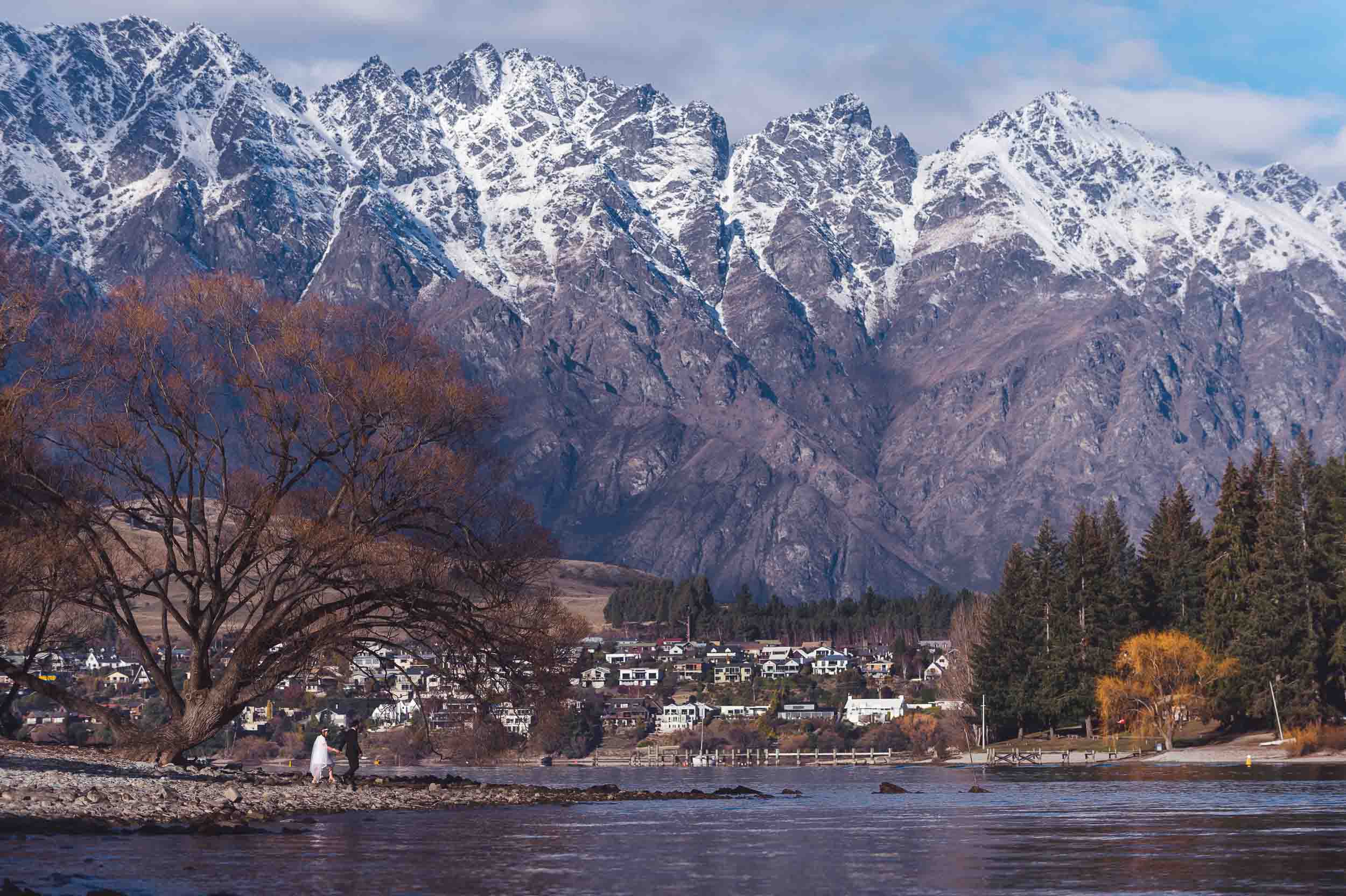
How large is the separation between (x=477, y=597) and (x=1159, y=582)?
341ft

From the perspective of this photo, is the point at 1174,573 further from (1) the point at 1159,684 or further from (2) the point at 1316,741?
(2) the point at 1316,741

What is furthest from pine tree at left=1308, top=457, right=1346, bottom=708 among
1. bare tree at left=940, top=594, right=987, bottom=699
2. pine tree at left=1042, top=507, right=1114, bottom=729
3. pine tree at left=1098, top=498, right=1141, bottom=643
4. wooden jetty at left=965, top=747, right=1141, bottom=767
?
bare tree at left=940, top=594, right=987, bottom=699

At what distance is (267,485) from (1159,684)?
9444 cm

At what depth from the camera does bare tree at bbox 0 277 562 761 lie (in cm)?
6169

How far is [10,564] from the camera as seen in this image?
66375 mm

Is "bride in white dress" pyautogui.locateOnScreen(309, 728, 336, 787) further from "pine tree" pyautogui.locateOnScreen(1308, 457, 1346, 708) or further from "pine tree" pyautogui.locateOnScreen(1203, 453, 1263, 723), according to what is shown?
"pine tree" pyautogui.locateOnScreen(1203, 453, 1263, 723)

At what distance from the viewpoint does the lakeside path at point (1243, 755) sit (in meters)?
119

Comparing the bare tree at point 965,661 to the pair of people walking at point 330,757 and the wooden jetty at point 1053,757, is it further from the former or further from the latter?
the pair of people walking at point 330,757

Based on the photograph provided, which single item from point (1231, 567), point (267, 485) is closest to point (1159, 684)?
point (1231, 567)

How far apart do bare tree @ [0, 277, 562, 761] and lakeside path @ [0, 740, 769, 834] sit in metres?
3.81

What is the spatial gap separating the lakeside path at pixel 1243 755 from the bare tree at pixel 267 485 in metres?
67.9

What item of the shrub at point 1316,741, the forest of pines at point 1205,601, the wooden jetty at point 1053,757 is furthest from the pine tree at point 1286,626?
the wooden jetty at point 1053,757

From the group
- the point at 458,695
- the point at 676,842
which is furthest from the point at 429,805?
the point at 676,842

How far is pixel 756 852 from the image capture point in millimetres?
48531
